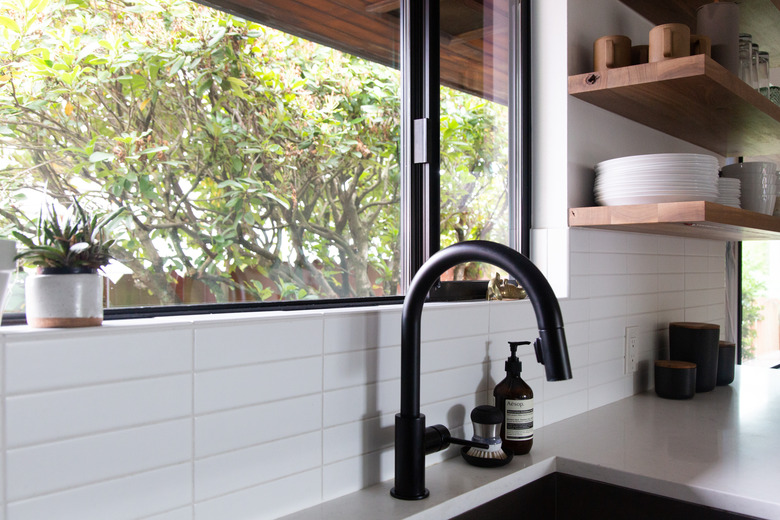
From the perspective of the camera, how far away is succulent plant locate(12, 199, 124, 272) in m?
0.82

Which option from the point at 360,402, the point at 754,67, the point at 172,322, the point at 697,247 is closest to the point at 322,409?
the point at 360,402

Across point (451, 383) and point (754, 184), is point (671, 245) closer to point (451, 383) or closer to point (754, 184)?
point (754, 184)

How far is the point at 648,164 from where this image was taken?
1.67 meters

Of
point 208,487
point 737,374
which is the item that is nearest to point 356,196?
point 208,487

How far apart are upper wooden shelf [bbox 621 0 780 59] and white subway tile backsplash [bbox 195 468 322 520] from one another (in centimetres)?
181

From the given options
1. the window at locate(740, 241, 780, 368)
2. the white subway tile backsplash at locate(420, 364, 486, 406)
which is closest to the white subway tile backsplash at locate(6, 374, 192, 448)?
the white subway tile backsplash at locate(420, 364, 486, 406)

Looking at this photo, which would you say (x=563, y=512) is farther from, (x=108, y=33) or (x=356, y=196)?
(x=108, y=33)

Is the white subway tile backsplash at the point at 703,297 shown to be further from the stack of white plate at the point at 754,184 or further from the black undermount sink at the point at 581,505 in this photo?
the black undermount sink at the point at 581,505

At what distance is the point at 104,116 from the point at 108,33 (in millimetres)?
140

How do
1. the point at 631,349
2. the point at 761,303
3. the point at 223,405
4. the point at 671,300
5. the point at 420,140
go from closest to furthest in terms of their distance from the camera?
the point at 223,405 < the point at 420,140 < the point at 631,349 < the point at 671,300 < the point at 761,303

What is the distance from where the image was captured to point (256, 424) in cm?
101

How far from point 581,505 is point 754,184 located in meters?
1.21

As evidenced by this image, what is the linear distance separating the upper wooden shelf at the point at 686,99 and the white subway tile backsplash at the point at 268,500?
4.10 ft

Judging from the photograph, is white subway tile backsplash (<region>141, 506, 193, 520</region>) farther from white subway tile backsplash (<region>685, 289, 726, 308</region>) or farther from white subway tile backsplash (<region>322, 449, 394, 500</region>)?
white subway tile backsplash (<region>685, 289, 726, 308</region>)
